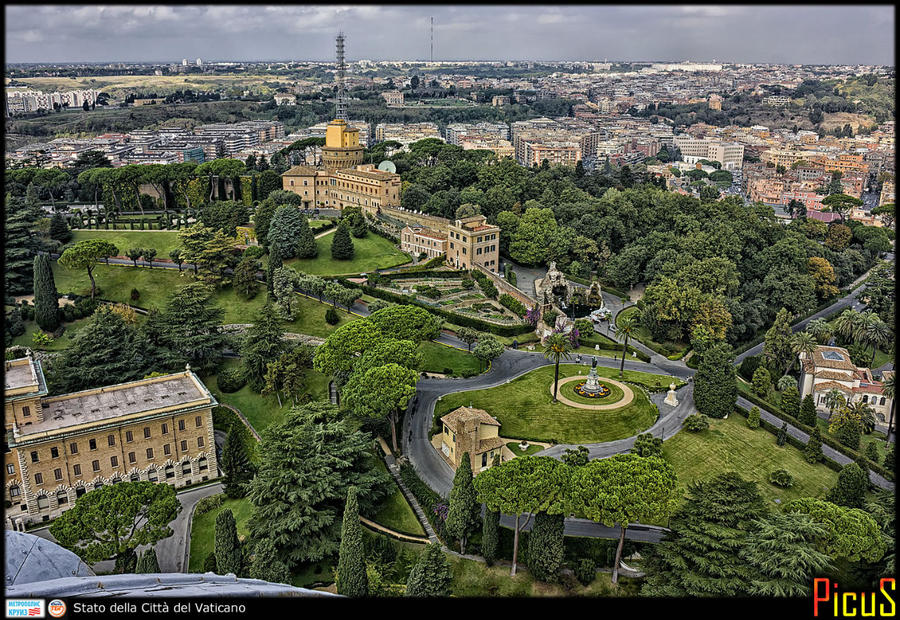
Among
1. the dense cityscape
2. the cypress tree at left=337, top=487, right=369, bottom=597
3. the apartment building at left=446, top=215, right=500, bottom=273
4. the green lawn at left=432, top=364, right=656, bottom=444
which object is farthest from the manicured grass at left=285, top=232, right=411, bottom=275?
the cypress tree at left=337, top=487, right=369, bottom=597

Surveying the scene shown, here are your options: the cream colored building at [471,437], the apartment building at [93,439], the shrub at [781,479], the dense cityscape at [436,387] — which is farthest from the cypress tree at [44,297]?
the shrub at [781,479]

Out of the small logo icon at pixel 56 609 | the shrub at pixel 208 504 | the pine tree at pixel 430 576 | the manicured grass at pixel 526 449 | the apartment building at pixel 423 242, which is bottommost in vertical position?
the shrub at pixel 208 504

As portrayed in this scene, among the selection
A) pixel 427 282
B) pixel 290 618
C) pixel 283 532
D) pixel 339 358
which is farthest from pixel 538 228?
pixel 290 618

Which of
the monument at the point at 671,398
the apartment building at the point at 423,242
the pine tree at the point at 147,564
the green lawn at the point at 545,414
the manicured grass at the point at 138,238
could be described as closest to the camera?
the pine tree at the point at 147,564

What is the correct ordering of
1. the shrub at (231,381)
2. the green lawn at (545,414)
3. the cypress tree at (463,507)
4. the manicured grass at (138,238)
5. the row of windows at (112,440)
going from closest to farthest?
the cypress tree at (463,507), the row of windows at (112,440), the green lawn at (545,414), the shrub at (231,381), the manicured grass at (138,238)

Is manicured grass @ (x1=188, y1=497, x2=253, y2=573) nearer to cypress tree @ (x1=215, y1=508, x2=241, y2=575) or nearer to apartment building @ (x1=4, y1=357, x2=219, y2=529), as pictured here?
cypress tree @ (x1=215, y1=508, x2=241, y2=575)

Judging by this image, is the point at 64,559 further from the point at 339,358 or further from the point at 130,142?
the point at 130,142

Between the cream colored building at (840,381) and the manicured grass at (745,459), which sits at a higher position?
the cream colored building at (840,381)

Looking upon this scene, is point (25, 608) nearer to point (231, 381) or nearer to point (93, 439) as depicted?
point (93, 439)

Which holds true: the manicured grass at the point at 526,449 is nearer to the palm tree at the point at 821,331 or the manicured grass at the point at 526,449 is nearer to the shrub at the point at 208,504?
the shrub at the point at 208,504
